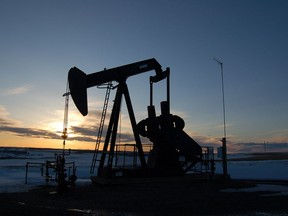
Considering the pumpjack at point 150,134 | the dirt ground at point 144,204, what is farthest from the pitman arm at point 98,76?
the dirt ground at point 144,204

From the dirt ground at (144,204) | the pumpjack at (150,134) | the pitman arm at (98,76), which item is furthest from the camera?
the pumpjack at (150,134)

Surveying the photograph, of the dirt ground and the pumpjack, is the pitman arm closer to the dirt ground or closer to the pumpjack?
the pumpjack

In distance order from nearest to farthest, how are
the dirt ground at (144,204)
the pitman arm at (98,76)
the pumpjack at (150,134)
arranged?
the dirt ground at (144,204)
the pitman arm at (98,76)
the pumpjack at (150,134)

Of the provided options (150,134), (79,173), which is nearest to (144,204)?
(150,134)

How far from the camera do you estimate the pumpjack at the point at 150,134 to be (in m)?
13.0

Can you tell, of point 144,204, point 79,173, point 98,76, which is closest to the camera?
point 144,204

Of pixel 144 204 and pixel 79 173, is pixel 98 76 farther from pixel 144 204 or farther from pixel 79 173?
pixel 79 173

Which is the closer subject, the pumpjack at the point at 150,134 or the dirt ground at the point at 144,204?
the dirt ground at the point at 144,204

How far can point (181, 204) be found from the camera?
27.0 feet

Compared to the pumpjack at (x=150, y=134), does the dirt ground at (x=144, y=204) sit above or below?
below

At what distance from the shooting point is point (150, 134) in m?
14.5

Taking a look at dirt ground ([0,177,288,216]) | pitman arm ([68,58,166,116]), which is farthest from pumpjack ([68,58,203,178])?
dirt ground ([0,177,288,216])

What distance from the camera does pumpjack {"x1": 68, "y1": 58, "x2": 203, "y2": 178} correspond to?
13.0 meters

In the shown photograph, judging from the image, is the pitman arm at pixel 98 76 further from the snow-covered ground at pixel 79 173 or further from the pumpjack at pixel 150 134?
the snow-covered ground at pixel 79 173
